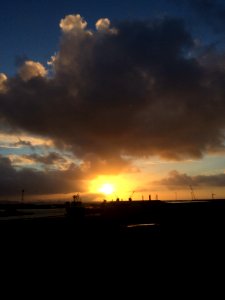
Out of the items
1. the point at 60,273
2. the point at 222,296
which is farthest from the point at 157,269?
the point at 60,273

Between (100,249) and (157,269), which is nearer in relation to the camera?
(157,269)

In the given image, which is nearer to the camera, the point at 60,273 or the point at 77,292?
the point at 77,292

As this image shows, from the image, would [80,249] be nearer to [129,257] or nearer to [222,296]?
[129,257]

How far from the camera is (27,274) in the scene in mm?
15477

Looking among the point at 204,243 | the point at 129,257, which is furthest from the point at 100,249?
the point at 204,243

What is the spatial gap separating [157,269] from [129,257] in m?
2.69

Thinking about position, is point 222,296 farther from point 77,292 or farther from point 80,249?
point 80,249

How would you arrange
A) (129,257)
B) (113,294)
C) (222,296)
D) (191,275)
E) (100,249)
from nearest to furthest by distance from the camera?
(222,296), (113,294), (191,275), (129,257), (100,249)

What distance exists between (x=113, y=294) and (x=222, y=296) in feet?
14.6


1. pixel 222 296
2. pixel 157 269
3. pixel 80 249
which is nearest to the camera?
pixel 222 296

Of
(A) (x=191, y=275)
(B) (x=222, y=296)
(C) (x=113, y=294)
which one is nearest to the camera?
(B) (x=222, y=296)

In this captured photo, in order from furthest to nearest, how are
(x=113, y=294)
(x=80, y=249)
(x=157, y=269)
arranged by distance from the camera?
(x=80, y=249) → (x=157, y=269) → (x=113, y=294)

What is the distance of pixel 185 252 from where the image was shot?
17922 mm

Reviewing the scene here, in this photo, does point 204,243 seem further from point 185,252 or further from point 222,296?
point 222,296
